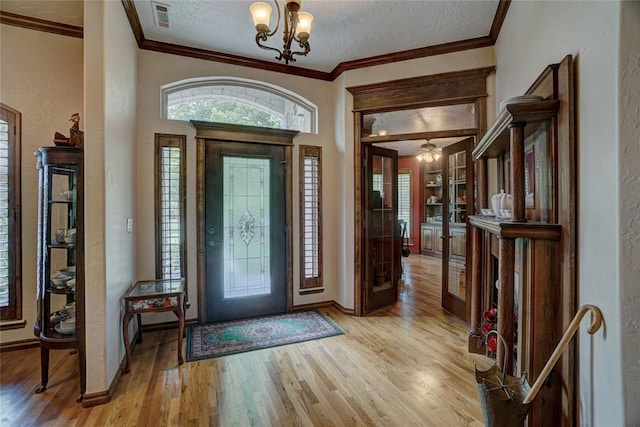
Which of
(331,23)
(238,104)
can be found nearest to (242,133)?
(238,104)

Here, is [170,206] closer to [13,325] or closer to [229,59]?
[13,325]

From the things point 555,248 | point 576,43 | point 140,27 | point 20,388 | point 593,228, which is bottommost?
point 20,388

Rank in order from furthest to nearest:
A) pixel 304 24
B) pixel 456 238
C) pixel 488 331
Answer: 1. pixel 456 238
2. pixel 488 331
3. pixel 304 24

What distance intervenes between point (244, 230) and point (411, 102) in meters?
2.48

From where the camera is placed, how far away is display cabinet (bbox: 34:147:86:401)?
2039 mm

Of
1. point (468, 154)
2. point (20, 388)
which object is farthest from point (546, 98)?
point (20, 388)

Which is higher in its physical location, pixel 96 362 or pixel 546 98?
pixel 546 98

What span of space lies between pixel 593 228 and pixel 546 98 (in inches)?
31.7

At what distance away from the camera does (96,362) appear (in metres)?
2.04

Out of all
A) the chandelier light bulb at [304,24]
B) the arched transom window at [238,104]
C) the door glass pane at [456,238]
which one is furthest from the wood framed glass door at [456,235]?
the chandelier light bulb at [304,24]

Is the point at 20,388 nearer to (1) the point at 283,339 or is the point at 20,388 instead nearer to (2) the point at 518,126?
(1) the point at 283,339

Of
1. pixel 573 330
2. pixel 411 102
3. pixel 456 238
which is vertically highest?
pixel 411 102

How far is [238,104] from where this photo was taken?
369 centimetres

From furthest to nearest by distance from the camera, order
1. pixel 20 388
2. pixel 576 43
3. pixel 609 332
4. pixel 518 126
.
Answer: pixel 20 388
pixel 518 126
pixel 576 43
pixel 609 332
